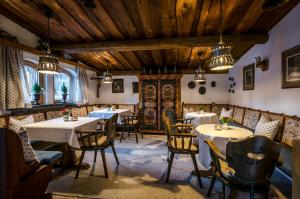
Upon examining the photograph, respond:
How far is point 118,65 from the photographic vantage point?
6.22 meters

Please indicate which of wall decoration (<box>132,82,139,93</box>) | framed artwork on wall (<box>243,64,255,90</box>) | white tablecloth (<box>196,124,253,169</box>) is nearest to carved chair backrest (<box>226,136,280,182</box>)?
white tablecloth (<box>196,124,253,169</box>)

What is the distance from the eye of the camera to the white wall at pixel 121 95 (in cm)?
678

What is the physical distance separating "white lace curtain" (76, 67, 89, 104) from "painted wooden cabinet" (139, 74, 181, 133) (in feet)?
5.72

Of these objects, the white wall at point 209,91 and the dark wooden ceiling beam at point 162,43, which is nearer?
the dark wooden ceiling beam at point 162,43

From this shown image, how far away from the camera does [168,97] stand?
6.05 m

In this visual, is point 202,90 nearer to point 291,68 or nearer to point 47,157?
point 291,68

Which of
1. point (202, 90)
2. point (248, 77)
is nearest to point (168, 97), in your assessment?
point (202, 90)

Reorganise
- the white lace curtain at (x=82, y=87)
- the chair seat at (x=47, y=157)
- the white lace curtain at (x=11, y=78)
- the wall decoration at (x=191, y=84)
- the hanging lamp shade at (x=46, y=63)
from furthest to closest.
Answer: the wall decoration at (x=191, y=84) < the white lace curtain at (x=82, y=87) < the white lace curtain at (x=11, y=78) < the hanging lamp shade at (x=46, y=63) < the chair seat at (x=47, y=157)

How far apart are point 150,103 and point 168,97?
2.08 feet

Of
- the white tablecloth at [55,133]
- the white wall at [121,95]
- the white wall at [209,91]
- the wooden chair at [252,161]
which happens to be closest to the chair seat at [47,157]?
the white tablecloth at [55,133]

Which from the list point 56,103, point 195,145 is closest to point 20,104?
point 56,103

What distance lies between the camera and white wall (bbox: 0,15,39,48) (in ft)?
10.8

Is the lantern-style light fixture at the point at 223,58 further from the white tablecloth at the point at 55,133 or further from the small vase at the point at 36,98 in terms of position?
the small vase at the point at 36,98

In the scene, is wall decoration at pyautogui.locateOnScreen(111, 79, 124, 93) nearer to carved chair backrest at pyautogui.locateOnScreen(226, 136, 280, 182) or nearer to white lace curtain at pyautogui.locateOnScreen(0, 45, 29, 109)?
white lace curtain at pyautogui.locateOnScreen(0, 45, 29, 109)
